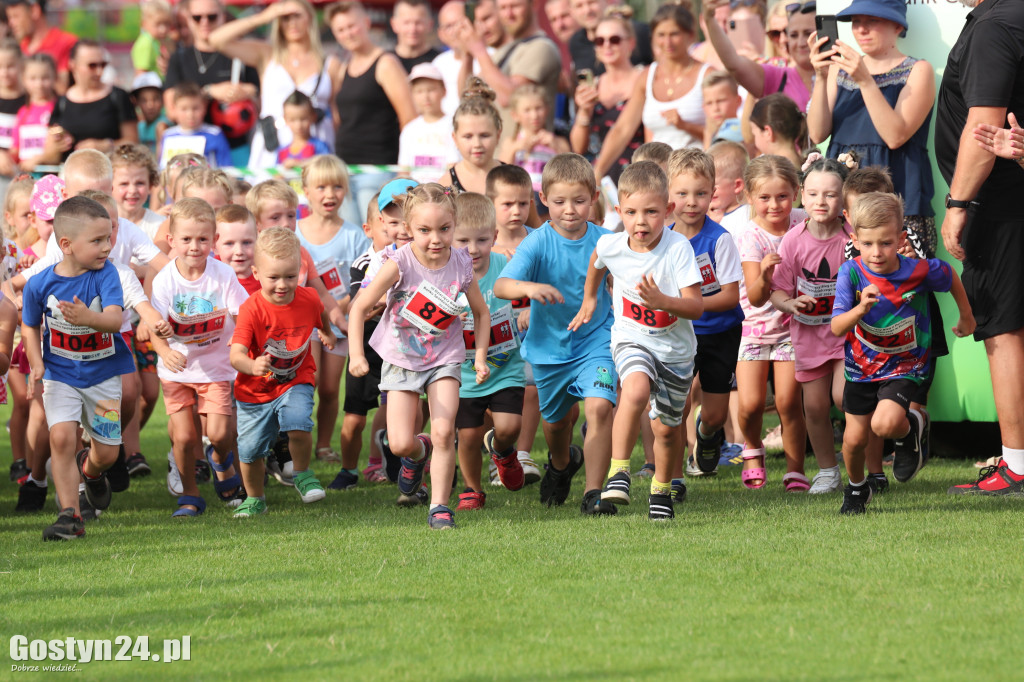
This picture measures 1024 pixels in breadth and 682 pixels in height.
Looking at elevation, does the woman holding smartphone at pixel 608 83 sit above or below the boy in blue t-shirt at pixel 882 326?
above

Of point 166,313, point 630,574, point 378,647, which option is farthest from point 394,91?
point 378,647

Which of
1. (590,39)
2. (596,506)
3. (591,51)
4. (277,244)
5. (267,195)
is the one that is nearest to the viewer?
(596,506)

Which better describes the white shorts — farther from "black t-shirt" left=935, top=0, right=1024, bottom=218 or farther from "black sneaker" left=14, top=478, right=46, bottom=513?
"black t-shirt" left=935, top=0, right=1024, bottom=218

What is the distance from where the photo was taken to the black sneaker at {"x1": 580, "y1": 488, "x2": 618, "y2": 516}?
6312mm

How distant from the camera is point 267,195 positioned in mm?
8180

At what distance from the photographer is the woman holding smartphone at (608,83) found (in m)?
10.4

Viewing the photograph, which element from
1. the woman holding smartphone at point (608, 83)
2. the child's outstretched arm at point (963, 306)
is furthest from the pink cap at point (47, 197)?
the child's outstretched arm at point (963, 306)

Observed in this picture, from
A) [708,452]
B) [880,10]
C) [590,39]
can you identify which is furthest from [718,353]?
[590,39]

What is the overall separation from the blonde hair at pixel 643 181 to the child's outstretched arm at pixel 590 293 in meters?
0.38

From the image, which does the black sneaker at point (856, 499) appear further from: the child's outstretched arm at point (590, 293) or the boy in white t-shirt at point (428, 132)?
the boy in white t-shirt at point (428, 132)

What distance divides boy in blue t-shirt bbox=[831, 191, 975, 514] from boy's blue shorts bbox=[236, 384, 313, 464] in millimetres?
2696

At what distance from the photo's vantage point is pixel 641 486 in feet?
24.4

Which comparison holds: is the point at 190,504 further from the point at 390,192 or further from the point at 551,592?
the point at 551,592

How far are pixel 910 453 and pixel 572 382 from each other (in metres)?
1.68
